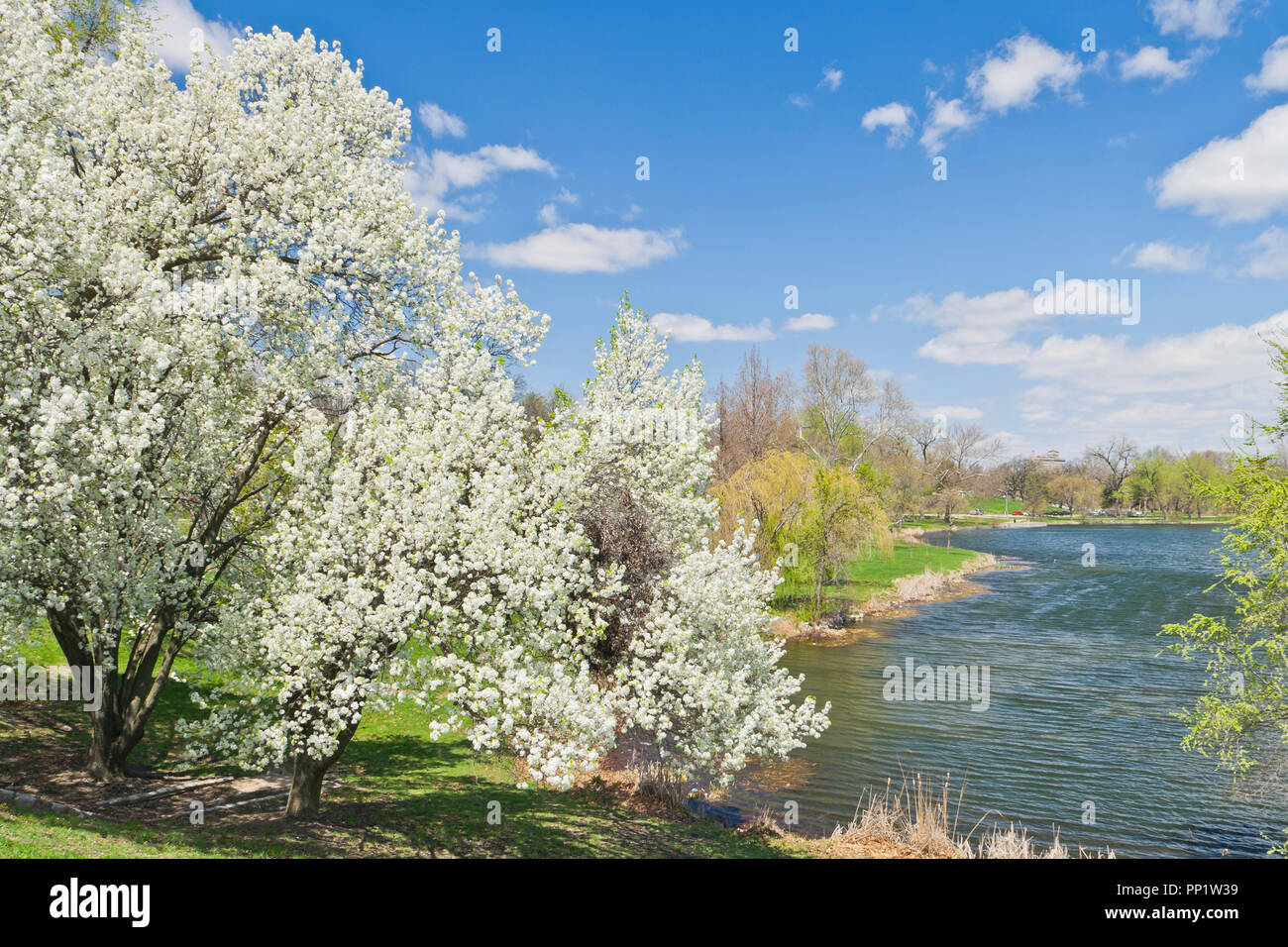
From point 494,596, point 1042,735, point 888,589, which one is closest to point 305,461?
point 494,596

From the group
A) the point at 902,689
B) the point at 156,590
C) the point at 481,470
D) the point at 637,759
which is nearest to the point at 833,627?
the point at 902,689

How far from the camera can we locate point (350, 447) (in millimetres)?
12398

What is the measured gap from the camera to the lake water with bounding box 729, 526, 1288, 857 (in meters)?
19.0

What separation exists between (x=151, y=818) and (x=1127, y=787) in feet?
80.9

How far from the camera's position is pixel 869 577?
58.2 m

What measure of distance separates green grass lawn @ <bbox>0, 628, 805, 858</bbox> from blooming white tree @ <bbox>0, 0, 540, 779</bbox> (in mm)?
2872

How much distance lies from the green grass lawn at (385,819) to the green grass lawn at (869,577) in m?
28.2

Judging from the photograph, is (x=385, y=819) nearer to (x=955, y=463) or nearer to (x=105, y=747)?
(x=105, y=747)

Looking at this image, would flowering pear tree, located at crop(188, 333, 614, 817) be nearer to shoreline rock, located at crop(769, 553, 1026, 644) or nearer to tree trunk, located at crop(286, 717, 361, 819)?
tree trunk, located at crop(286, 717, 361, 819)

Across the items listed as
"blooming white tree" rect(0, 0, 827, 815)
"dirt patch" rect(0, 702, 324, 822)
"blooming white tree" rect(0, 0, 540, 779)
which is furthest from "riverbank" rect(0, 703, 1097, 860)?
"blooming white tree" rect(0, 0, 540, 779)

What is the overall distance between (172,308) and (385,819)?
1027 centimetres

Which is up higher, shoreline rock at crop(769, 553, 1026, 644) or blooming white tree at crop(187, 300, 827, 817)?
blooming white tree at crop(187, 300, 827, 817)

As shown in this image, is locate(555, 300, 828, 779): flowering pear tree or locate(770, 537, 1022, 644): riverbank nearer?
locate(555, 300, 828, 779): flowering pear tree
